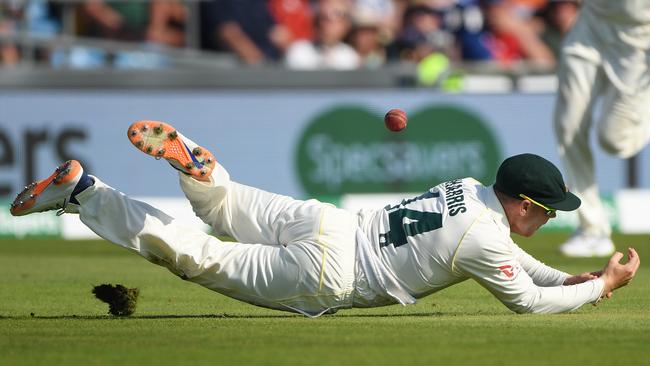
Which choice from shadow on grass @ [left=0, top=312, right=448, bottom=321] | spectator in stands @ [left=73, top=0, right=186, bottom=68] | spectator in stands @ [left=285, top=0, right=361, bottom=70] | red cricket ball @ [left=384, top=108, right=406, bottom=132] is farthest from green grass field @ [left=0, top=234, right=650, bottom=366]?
spectator in stands @ [left=73, top=0, right=186, bottom=68]

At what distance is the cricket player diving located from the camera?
6.39 m

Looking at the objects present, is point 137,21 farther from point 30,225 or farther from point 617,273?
point 617,273

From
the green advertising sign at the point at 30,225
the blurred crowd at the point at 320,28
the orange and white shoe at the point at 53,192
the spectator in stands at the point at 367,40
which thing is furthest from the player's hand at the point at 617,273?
the spectator in stands at the point at 367,40

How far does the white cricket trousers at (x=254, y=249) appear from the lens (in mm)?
6492

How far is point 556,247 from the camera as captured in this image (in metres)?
12.3

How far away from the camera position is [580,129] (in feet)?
37.3

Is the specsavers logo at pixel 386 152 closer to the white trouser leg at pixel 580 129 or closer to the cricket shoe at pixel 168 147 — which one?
the white trouser leg at pixel 580 129

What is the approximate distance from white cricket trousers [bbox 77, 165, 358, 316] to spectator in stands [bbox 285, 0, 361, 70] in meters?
9.75

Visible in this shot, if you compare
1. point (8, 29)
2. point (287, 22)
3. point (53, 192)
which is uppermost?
point (53, 192)

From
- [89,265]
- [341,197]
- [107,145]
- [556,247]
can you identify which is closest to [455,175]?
[341,197]

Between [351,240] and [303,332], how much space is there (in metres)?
0.58

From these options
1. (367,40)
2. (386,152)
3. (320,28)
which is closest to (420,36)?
(367,40)

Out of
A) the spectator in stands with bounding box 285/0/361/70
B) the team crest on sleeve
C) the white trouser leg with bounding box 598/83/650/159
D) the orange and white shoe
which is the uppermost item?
the orange and white shoe

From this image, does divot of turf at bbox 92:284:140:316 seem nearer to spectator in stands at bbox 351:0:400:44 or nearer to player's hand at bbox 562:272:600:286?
player's hand at bbox 562:272:600:286
